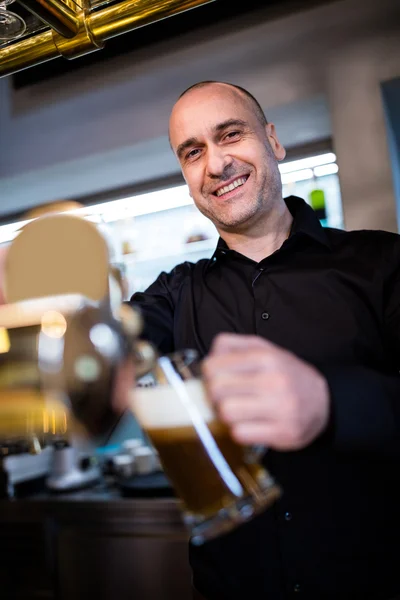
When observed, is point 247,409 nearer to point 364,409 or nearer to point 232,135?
point 364,409

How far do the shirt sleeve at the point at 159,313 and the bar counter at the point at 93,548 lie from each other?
0.84 meters

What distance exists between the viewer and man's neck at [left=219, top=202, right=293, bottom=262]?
4.38 ft

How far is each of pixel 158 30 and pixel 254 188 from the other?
1.24 meters

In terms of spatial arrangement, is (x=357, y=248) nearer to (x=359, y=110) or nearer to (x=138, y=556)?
(x=359, y=110)

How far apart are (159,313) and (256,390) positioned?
888 millimetres

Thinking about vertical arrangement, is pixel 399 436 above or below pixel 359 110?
below

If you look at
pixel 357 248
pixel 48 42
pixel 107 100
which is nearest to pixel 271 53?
pixel 107 100

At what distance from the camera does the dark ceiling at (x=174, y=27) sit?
1979 mm

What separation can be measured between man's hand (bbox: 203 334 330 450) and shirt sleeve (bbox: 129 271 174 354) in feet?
2.59

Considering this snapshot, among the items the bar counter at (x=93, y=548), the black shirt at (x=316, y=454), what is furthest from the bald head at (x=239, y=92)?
the bar counter at (x=93, y=548)

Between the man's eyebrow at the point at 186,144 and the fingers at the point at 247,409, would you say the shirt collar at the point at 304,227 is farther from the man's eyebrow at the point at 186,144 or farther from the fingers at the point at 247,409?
the fingers at the point at 247,409

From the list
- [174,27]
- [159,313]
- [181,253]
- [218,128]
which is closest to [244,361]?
[159,313]

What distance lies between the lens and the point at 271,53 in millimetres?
1991

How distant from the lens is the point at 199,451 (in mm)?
497
